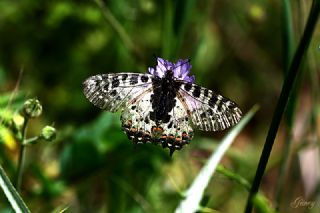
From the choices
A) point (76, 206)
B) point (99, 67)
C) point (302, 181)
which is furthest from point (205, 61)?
point (76, 206)

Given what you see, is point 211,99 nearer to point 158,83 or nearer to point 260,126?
point 158,83

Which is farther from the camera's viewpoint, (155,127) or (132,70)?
(132,70)

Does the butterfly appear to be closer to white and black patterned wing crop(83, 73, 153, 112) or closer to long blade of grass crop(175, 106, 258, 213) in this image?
white and black patterned wing crop(83, 73, 153, 112)

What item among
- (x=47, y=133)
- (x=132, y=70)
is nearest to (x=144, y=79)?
(x=47, y=133)

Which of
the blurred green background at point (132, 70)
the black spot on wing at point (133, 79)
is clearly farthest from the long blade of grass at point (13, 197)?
the black spot on wing at point (133, 79)

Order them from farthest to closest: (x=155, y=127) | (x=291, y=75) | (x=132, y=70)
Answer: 1. (x=132, y=70)
2. (x=155, y=127)
3. (x=291, y=75)

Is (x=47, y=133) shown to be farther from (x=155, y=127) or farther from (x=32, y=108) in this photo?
(x=155, y=127)
